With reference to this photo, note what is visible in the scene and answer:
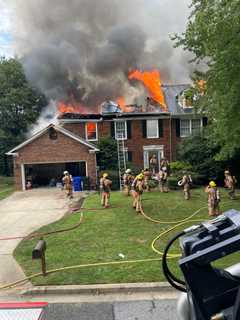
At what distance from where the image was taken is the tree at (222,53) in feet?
30.5

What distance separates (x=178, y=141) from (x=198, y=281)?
2313 centimetres

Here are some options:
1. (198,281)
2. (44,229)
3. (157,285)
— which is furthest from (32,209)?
(198,281)

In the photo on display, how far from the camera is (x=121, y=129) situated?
989 inches

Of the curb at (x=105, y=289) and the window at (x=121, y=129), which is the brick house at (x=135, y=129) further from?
the curb at (x=105, y=289)

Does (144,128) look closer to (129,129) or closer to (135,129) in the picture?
(135,129)

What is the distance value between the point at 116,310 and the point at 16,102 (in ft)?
109

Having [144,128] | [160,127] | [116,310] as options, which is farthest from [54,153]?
[116,310]

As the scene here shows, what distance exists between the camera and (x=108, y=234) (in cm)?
976

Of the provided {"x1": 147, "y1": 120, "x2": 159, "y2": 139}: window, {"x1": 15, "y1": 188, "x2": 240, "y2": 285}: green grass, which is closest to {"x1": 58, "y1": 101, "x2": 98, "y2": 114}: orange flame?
{"x1": 147, "y1": 120, "x2": 159, "y2": 139}: window

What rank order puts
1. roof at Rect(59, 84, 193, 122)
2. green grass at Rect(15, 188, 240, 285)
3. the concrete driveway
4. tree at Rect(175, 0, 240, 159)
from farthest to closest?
roof at Rect(59, 84, 193, 122), tree at Rect(175, 0, 240, 159), the concrete driveway, green grass at Rect(15, 188, 240, 285)

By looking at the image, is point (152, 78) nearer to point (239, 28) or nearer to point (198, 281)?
point (239, 28)

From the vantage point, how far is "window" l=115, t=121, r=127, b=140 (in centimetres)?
2503

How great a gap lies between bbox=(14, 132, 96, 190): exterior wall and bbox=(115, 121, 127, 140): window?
3.56m

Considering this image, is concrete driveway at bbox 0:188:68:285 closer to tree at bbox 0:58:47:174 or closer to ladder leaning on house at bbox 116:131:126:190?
ladder leaning on house at bbox 116:131:126:190
